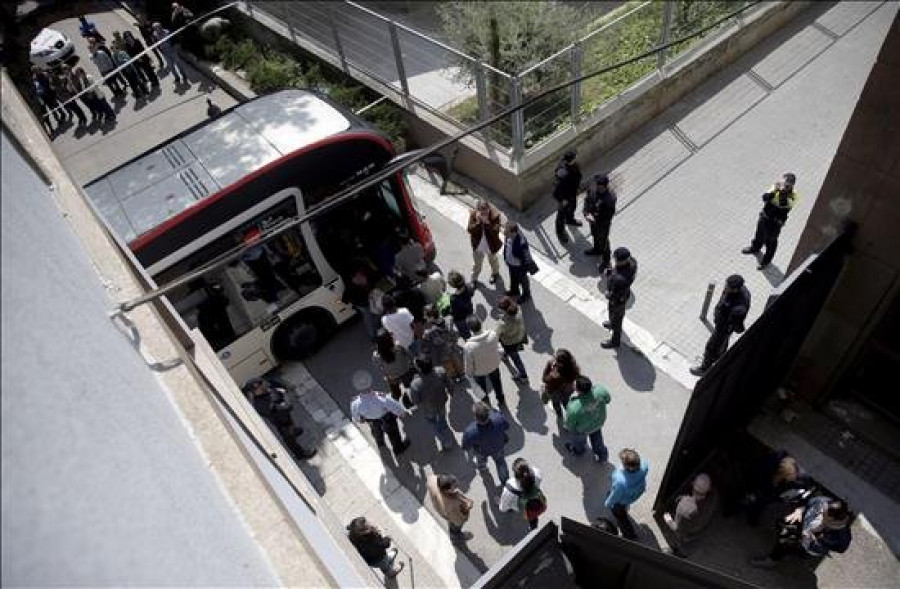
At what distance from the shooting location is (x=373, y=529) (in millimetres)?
5945

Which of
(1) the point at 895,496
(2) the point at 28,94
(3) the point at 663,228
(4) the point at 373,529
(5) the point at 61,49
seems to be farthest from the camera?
(5) the point at 61,49

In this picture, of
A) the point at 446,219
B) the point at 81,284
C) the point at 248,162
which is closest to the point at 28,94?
the point at 248,162

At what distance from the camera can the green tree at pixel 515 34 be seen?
35.4 ft

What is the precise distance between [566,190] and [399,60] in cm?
389

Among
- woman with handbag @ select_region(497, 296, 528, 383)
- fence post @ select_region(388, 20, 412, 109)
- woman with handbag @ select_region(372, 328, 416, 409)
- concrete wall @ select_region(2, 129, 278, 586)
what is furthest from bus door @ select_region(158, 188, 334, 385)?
concrete wall @ select_region(2, 129, 278, 586)

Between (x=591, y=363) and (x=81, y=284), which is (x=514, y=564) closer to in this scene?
(x=81, y=284)

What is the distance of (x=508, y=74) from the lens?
33.9ft

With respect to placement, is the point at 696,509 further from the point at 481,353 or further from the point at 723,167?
the point at 723,167

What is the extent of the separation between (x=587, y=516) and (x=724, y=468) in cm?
154

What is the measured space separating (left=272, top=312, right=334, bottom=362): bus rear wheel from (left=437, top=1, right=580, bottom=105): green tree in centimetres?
497

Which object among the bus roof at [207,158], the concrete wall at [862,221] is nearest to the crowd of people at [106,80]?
the bus roof at [207,158]

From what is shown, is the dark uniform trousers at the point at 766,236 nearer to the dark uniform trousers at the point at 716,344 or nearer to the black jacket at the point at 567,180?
the dark uniform trousers at the point at 716,344

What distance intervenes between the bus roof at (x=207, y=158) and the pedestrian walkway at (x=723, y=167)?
384 centimetres

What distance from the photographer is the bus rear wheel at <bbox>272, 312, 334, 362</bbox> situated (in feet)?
27.9
